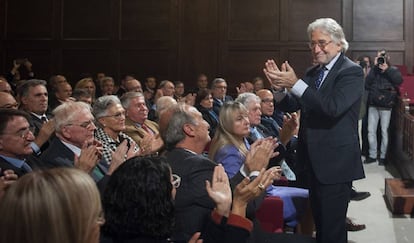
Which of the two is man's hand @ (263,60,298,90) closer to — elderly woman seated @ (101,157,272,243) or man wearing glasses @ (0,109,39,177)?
Answer: elderly woman seated @ (101,157,272,243)

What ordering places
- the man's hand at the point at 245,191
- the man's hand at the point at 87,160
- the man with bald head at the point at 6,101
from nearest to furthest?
the man's hand at the point at 245,191, the man's hand at the point at 87,160, the man with bald head at the point at 6,101

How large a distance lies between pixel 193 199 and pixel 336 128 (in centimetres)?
76

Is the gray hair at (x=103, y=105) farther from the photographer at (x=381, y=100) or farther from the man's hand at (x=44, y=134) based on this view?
the photographer at (x=381, y=100)

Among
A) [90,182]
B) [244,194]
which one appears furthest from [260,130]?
[90,182]

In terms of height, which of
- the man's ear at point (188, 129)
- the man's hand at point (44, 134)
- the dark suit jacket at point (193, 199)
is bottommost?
the dark suit jacket at point (193, 199)

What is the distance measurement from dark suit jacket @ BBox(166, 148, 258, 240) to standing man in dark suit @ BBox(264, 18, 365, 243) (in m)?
0.41

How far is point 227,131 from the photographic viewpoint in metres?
2.92

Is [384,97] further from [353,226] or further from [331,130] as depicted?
[331,130]

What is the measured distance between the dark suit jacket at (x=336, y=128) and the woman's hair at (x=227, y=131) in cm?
57

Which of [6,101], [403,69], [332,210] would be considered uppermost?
[403,69]

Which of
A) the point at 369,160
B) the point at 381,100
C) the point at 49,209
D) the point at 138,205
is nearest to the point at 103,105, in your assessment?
the point at 138,205

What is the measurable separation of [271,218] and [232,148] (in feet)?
1.37

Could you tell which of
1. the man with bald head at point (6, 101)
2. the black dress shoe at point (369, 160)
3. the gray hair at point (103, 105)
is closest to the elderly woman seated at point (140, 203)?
the gray hair at point (103, 105)

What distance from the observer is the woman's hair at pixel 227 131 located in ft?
9.38
